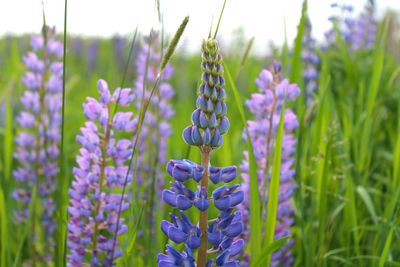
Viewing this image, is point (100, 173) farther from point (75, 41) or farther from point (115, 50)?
point (75, 41)

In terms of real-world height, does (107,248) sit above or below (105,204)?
below

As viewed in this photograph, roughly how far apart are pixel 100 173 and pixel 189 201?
0.63 metres

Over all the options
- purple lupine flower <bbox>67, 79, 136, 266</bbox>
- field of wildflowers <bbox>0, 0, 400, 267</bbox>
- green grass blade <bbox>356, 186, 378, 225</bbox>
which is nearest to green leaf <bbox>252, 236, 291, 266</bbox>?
field of wildflowers <bbox>0, 0, 400, 267</bbox>

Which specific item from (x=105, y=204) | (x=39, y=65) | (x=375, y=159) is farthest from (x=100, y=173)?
(x=375, y=159)

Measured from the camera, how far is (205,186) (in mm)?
1174

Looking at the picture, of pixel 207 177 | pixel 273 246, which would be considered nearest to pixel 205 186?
pixel 207 177

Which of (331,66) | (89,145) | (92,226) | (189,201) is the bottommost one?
(92,226)

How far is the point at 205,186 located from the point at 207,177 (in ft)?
0.08

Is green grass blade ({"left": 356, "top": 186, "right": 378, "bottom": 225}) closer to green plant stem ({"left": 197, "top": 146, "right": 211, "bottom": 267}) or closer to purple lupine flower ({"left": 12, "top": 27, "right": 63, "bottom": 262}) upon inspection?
green plant stem ({"left": 197, "top": 146, "right": 211, "bottom": 267})

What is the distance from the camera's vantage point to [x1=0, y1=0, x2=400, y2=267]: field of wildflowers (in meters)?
1.17

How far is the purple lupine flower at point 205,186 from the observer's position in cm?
112

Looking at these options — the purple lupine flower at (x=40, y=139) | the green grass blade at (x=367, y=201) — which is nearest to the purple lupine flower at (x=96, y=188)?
the purple lupine flower at (x=40, y=139)

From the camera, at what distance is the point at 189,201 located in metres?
1.14

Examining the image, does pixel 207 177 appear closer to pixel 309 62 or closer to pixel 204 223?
pixel 204 223
